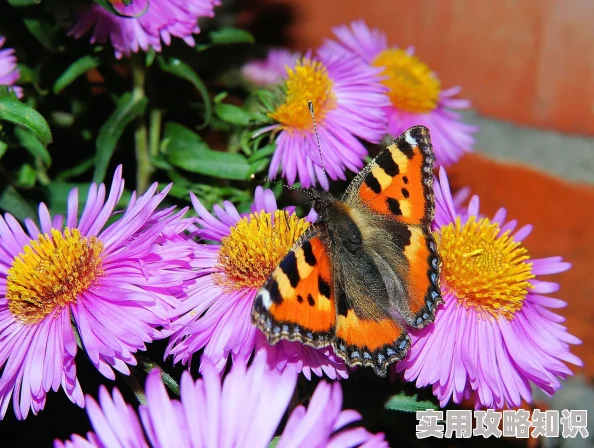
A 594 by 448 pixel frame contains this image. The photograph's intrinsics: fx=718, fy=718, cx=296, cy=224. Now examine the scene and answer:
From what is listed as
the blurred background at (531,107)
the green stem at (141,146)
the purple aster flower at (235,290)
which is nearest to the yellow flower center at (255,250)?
the purple aster flower at (235,290)

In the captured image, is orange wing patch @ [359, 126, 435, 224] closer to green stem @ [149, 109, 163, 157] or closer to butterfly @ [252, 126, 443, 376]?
butterfly @ [252, 126, 443, 376]

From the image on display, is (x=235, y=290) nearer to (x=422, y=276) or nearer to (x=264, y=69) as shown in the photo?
(x=422, y=276)

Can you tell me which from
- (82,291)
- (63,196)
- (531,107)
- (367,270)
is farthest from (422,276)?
(531,107)

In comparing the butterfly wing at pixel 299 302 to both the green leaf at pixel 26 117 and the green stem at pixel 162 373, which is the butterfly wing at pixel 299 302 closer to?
the green stem at pixel 162 373

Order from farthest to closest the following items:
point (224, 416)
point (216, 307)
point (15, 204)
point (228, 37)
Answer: point (228, 37) < point (15, 204) < point (216, 307) < point (224, 416)

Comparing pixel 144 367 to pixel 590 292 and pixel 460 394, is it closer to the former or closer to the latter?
pixel 460 394

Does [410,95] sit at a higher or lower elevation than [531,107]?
lower

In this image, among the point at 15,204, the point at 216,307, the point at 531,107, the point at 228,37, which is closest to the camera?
the point at 216,307

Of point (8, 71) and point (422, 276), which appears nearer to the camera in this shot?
point (422, 276)
